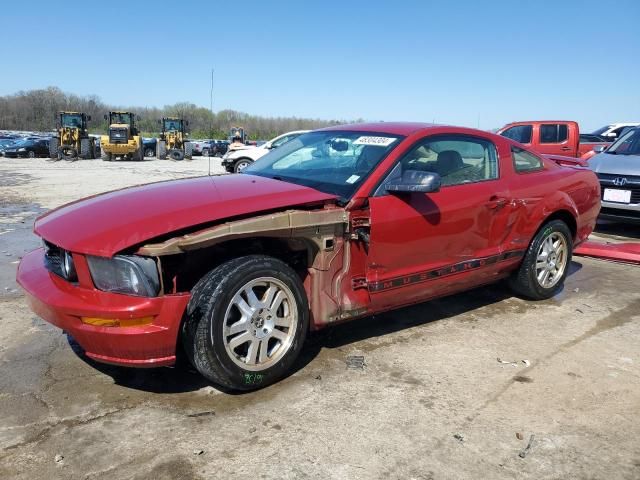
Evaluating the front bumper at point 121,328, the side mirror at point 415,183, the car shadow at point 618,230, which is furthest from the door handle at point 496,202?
the car shadow at point 618,230

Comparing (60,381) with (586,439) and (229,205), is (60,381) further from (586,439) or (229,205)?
(586,439)

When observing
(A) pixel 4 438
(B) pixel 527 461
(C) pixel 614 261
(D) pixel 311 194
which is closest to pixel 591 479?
(B) pixel 527 461

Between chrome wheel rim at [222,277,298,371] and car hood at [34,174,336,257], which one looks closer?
car hood at [34,174,336,257]

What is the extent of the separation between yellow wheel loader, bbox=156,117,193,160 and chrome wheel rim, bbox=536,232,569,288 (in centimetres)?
2835

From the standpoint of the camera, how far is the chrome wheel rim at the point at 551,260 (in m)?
4.71

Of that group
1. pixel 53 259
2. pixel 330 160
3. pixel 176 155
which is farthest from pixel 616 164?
pixel 176 155

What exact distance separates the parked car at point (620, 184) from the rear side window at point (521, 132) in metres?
5.55

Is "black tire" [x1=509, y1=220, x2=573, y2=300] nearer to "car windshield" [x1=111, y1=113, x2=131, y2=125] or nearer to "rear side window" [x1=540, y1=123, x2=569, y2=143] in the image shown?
"rear side window" [x1=540, y1=123, x2=569, y2=143]

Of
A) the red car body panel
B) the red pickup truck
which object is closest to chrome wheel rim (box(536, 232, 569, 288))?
the red car body panel

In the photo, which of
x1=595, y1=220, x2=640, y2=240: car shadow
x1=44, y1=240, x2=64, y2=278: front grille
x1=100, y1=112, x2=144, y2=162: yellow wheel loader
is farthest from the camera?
x1=100, y1=112, x2=144, y2=162: yellow wheel loader

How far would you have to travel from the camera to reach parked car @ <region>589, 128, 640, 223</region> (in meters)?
7.53

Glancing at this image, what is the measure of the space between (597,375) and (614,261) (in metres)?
3.60

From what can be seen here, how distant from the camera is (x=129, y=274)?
2.74 m

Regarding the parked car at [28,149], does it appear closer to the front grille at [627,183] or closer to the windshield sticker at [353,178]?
the front grille at [627,183]
